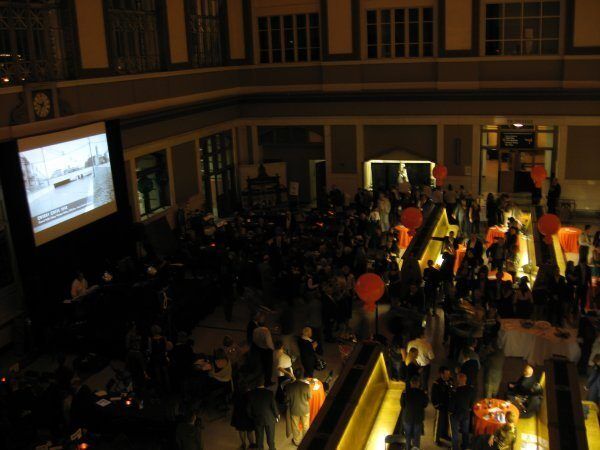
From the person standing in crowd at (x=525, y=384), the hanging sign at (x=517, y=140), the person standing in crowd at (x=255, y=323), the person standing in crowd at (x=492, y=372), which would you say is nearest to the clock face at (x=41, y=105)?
the person standing in crowd at (x=255, y=323)

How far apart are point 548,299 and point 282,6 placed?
1592cm

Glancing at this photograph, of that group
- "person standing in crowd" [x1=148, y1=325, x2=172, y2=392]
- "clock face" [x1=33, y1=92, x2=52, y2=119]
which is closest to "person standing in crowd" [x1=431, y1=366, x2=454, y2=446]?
"person standing in crowd" [x1=148, y1=325, x2=172, y2=392]

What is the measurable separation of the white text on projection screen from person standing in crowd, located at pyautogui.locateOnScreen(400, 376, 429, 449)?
8.90 metres

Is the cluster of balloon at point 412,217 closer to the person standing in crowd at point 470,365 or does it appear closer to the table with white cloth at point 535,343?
the table with white cloth at point 535,343

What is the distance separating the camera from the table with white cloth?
12.2m

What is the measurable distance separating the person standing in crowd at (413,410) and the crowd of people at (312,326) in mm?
19

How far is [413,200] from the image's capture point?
22.1 metres

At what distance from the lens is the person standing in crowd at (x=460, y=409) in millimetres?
9836

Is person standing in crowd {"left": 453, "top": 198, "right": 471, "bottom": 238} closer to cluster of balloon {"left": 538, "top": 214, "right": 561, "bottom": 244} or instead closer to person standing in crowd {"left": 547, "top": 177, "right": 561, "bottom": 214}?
person standing in crowd {"left": 547, "top": 177, "right": 561, "bottom": 214}

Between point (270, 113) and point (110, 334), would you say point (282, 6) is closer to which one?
point (270, 113)

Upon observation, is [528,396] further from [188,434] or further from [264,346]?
[188,434]

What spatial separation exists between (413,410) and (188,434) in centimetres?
317

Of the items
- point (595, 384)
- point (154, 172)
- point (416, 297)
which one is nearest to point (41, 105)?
point (154, 172)

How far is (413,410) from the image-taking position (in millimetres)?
9703
